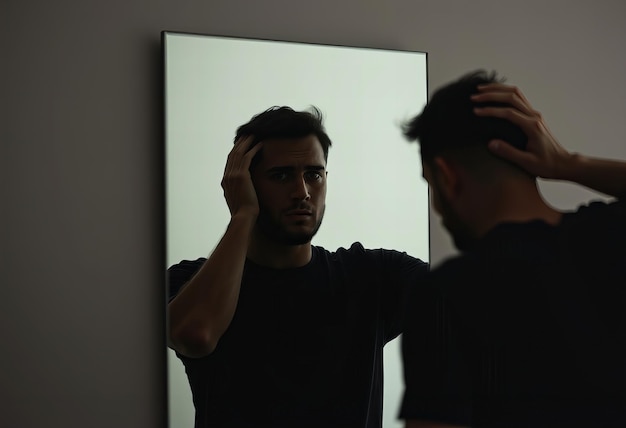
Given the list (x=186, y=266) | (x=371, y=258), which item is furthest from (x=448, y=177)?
(x=186, y=266)

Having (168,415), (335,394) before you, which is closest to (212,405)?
(168,415)

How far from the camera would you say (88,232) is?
5.18 ft

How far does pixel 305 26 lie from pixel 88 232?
0.69m

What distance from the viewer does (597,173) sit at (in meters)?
1.17

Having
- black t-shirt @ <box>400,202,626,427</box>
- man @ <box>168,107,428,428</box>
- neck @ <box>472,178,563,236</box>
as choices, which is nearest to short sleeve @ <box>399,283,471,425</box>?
black t-shirt @ <box>400,202,626,427</box>

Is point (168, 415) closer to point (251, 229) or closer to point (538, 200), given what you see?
point (251, 229)

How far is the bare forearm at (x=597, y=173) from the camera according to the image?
46.0 inches

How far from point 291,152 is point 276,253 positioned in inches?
8.2

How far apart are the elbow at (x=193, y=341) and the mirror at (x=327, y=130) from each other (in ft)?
0.15

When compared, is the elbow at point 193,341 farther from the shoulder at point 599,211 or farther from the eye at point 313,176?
the shoulder at point 599,211

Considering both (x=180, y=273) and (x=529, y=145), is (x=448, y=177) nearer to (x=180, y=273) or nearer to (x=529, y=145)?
(x=529, y=145)

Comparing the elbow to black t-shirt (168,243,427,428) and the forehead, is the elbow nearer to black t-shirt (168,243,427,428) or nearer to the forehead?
black t-shirt (168,243,427,428)

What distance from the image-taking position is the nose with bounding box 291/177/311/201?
5.05 ft

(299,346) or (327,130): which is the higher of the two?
(327,130)
